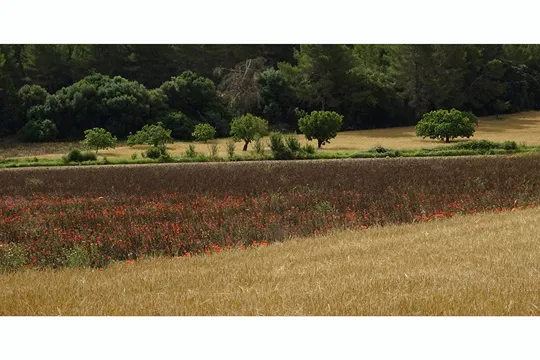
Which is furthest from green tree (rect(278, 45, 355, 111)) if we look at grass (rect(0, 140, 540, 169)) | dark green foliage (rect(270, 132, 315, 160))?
grass (rect(0, 140, 540, 169))

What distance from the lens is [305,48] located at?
1259 cm

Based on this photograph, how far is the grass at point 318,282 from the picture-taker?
16.5 ft

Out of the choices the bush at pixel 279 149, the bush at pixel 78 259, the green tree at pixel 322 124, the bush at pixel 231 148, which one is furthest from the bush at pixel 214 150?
the bush at pixel 78 259

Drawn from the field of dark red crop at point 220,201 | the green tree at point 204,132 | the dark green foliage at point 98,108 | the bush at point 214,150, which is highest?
the dark green foliage at point 98,108

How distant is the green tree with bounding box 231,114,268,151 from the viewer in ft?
44.6

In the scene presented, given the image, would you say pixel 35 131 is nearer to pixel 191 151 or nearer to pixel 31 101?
pixel 31 101

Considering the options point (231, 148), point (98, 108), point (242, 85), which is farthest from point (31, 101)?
point (231, 148)

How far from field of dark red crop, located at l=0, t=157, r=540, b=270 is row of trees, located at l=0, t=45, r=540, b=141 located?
1637 millimetres

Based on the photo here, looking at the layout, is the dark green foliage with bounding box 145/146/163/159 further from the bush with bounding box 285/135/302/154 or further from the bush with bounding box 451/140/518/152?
the bush with bounding box 451/140/518/152

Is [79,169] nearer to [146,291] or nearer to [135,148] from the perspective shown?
[135,148]

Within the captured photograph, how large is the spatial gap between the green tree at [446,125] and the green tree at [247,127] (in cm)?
358

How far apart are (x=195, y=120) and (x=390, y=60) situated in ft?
14.6

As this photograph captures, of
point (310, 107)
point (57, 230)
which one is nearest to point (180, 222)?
point (57, 230)

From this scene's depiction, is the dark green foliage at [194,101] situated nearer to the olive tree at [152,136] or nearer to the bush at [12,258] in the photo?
the olive tree at [152,136]
